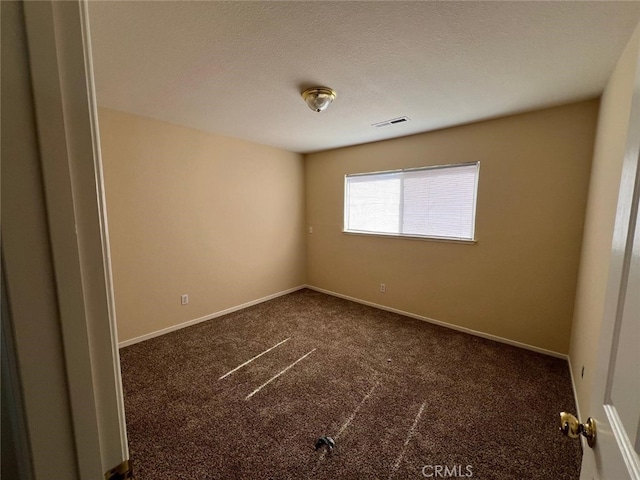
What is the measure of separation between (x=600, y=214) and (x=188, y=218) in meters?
3.70

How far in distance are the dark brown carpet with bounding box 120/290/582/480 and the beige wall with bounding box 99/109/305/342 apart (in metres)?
0.52

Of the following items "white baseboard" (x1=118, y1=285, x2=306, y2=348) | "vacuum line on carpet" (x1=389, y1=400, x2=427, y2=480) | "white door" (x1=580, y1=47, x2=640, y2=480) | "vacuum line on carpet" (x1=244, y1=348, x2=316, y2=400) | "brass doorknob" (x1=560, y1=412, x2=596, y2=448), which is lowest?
"vacuum line on carpet" (x1=389, y1=400, x2=427, y2=480)

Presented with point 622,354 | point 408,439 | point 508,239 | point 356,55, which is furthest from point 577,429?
point 508,239

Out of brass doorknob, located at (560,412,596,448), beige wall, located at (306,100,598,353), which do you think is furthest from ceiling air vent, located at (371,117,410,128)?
brass doorknob, located at (560,412,596,448)

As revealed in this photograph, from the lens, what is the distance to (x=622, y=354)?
0.62m

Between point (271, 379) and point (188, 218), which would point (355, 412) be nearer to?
point (271, 379)

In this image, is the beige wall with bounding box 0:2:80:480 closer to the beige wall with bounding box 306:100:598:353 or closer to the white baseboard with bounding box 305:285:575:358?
the beige wall with bounding box 306:100:598:353

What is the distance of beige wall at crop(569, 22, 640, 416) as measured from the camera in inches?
57.9

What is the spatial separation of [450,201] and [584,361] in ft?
6.04

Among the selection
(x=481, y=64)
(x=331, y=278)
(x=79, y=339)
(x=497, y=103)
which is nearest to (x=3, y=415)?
(x=79, y=339)

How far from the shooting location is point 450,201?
10.2 ft

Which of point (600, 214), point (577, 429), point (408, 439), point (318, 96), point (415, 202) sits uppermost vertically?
point (318, 96)

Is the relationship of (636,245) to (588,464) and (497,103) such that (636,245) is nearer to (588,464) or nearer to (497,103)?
(588,464)

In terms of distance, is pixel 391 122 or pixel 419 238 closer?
pixel 391 122
